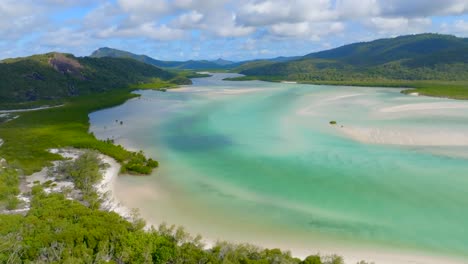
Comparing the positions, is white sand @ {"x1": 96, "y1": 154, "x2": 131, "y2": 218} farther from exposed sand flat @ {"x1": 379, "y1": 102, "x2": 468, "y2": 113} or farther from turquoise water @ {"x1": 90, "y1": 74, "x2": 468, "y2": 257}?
exposed sand flat @ {"x1": 379, "y1": 102, "x2": 468, "y2": 113}

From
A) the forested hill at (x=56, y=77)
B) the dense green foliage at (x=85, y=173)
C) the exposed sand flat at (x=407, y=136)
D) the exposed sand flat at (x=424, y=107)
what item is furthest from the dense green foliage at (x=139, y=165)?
the forested hill at (x=56, y=77)

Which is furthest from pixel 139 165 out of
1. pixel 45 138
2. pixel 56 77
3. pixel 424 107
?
pixel 56 77

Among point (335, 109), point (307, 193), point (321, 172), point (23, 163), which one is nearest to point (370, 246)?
point (307, 193)

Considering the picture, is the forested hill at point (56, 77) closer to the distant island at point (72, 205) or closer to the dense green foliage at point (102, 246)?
the distant island at point (72, 205)

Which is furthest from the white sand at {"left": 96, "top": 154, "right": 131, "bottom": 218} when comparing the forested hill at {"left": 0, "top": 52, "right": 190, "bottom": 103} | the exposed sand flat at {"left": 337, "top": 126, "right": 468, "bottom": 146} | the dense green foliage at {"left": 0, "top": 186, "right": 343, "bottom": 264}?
the forested hill at {"left": 0, "top": 52, "right": 190, "bottom": 103}

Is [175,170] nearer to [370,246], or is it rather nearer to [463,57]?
[370,246]

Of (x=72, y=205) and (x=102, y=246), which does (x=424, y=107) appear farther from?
(x=102, y=246)
